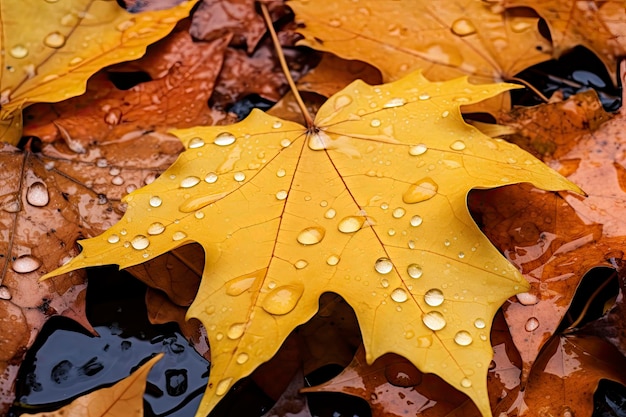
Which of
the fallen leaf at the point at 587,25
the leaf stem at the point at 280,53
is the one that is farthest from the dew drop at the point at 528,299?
the fallen leaf at the point at 587,25

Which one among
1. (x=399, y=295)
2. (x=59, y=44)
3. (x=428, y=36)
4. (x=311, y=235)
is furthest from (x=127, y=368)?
(x=428, y=36)

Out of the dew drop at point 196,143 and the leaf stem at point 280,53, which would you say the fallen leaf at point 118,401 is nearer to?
the dew drop at point 196,143

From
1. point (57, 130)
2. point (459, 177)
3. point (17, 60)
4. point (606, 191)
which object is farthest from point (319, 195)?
point (17, 60)

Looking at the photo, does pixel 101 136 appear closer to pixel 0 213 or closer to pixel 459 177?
pixel 0 213

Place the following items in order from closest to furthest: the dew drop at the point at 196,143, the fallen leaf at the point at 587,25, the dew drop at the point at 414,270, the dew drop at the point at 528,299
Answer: the dew drop at the point at 414,270, the dew drop at the point at 528,299, the dew drop at the point at 196,143, the fallen leaf at the point at 587,25

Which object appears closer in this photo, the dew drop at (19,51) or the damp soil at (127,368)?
the damp soil at (127,368)
